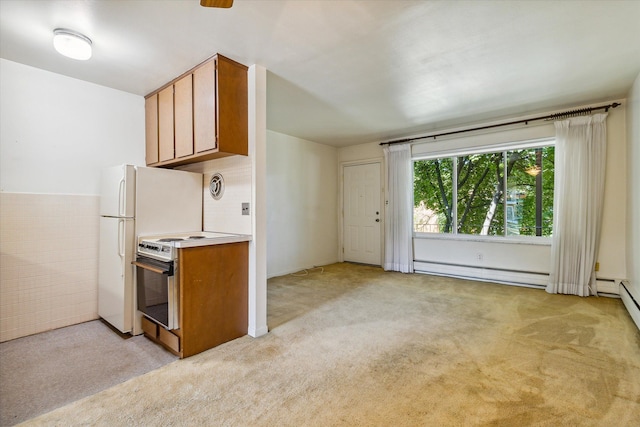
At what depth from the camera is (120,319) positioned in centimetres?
266

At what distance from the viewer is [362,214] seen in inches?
233

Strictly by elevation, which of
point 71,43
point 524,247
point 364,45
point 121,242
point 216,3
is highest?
point 364,45

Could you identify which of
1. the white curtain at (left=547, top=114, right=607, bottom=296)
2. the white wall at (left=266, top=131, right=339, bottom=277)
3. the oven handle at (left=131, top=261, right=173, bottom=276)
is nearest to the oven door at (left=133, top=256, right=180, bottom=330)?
the oven handle at (left=131, top=261, right=173, bottom=276)

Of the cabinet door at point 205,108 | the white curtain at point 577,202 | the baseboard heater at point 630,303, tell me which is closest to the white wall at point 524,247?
the white curtain at point 577,202

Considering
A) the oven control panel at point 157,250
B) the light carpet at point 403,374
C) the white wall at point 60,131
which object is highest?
the white wall at point 60,131

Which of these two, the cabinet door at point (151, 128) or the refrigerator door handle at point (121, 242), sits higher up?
the cabinet door at point (151, 128)

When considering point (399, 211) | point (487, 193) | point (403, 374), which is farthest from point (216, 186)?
point (487, 193)

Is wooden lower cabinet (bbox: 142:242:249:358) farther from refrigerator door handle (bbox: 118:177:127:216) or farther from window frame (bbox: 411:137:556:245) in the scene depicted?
window frame (bbox: 411:137:556:245)

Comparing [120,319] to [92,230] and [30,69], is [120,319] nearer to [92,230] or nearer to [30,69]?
[92,230]

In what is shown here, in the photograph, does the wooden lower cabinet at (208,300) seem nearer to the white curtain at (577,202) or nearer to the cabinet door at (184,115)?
the cabinet door at (184,115)

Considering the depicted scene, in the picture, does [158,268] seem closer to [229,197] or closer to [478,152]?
[229,197]

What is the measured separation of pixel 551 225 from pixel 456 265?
1.41 meters

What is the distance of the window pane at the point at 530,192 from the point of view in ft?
13.6

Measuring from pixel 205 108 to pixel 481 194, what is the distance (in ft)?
13.9
